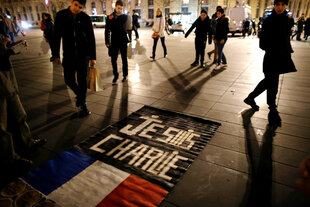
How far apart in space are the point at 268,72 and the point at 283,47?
17.5 inches

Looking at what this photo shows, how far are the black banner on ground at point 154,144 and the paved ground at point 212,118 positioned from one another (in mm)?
166

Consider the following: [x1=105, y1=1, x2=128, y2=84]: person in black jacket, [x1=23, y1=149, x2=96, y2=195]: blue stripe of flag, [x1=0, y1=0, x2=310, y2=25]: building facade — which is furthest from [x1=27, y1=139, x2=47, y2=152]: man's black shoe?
[x1=0, y1=0, x2=310, y2=25]: building facade

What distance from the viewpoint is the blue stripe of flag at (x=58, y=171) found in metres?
2.35

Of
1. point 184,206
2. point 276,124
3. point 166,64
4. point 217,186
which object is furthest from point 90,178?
point 166,64

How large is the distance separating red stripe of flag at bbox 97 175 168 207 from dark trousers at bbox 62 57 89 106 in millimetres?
2196

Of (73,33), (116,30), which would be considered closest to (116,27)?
(116,30)

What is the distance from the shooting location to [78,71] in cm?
387

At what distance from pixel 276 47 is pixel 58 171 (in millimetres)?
3684

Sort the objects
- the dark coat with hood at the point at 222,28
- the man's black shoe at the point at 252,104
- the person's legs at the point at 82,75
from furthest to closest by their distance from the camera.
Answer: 1. the dark coat with hood at the point at 222,28
2. the man's black shoe at the point at 252,104
3. the person's legs at the point at 82,75

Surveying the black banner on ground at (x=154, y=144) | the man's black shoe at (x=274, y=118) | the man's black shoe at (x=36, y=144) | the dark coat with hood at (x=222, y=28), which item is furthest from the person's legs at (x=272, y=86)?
the dark coat with hood at (x=222, y=28)

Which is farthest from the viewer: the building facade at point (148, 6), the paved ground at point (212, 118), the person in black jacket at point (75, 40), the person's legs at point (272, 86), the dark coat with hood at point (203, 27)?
the building facade at point (148, 6)

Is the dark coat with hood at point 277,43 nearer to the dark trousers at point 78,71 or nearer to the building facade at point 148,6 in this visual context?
the dark trousers at point 78,71

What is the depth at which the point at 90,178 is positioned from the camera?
8.08 ft

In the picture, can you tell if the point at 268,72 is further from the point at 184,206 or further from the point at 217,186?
the point at 184,206
